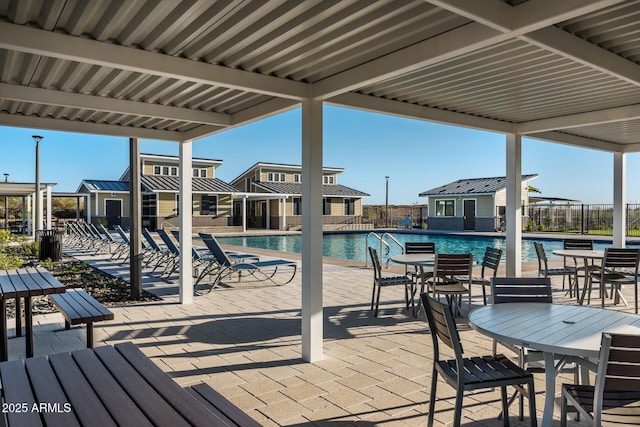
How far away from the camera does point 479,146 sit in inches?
1870

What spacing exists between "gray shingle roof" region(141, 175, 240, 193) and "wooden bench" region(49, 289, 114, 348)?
63.5 ft

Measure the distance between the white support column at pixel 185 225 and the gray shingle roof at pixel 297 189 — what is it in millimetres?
20101

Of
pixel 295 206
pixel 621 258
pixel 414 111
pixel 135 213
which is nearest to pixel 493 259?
pixel 621 258

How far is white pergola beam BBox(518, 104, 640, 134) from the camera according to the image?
5289mm

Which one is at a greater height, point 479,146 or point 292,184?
point 479,146

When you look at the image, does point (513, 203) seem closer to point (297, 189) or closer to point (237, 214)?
point (297, 189)

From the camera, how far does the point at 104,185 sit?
2519 centimetres

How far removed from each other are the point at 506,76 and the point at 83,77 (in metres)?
3.84

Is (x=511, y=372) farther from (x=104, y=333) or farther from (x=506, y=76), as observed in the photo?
(x=104, y=333)

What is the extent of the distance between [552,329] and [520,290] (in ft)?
3.03

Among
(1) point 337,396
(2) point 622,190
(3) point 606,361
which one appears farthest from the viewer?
(2) point 622,190

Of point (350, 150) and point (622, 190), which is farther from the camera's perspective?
point (350, 150)

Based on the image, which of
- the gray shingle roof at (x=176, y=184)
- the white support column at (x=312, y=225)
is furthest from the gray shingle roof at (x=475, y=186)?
the white support column at (x=312, y=225)

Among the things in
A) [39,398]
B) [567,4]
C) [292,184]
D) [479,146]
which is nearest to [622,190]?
[567,4]
